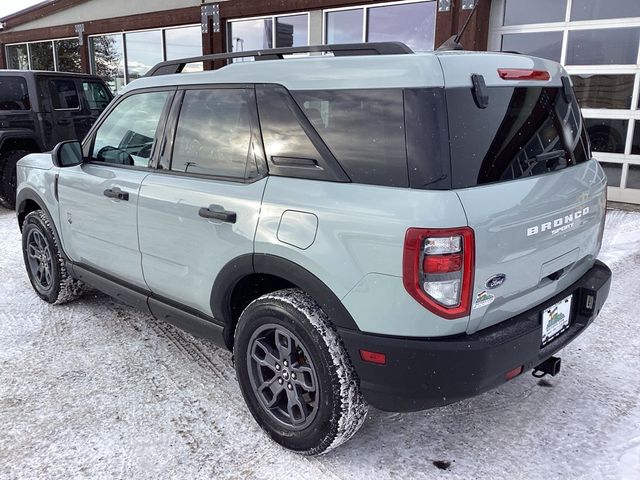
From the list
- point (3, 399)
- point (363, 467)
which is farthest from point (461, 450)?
point (3, 399)

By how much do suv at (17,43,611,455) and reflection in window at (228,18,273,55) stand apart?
886cm

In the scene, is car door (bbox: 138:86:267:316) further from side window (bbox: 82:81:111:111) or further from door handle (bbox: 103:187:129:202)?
side window (bbox: 82:81:111:111)

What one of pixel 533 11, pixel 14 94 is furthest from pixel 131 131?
pixel 533 11

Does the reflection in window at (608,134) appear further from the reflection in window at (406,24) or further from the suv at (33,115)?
the suv at (33,115)

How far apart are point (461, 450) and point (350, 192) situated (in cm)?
138

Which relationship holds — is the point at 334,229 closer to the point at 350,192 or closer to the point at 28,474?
the point at 350,192

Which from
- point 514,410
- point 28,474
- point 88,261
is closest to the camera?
point 28,474

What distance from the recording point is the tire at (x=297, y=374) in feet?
7.70

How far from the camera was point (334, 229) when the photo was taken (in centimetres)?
224

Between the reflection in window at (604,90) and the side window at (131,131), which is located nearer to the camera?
the side window at (131,131)

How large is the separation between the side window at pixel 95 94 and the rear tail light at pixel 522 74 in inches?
318

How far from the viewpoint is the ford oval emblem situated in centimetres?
218

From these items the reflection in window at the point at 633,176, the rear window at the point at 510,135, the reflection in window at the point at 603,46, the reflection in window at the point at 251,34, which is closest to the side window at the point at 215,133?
the rear window at the point at 510,135

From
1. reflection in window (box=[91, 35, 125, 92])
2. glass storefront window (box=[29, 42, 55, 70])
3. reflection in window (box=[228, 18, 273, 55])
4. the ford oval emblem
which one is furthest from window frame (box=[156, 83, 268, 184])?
glass storefront window (box=[29, 42, 55, 70])
